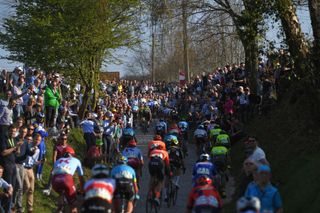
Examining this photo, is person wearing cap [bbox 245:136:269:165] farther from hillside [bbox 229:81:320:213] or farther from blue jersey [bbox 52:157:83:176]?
blue jersey [bbox 52:157:83:176]

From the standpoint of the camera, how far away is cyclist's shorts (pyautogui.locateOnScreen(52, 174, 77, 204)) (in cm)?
1420

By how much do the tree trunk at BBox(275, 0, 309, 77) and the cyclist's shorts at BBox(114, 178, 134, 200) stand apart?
9666mm

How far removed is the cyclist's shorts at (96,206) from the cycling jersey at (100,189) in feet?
0.21

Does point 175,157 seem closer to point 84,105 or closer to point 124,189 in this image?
point 124,189

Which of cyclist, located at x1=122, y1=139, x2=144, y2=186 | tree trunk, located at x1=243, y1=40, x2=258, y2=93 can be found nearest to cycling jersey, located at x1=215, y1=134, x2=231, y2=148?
cyclist, located at x1=122, y1=139, x2=144, y2=186

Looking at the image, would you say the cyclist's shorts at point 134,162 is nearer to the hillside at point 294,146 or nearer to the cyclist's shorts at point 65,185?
the hillside at point 294,146

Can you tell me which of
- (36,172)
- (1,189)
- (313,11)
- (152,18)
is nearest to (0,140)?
(1,189)

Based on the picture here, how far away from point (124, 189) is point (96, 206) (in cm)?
510

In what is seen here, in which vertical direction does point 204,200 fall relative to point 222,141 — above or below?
below

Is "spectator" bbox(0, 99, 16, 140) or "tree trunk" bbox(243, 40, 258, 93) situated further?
"tree trunk" bbox(243, 40, 258, 93)

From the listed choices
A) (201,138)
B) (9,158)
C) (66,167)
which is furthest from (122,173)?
(201,138)

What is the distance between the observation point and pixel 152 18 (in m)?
30.6

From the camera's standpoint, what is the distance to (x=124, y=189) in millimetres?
14898

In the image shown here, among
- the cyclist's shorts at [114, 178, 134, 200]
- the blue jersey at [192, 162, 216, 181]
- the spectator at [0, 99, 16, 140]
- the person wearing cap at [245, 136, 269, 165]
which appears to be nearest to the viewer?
the person wearing cap at [245, 136, 269, 165]
